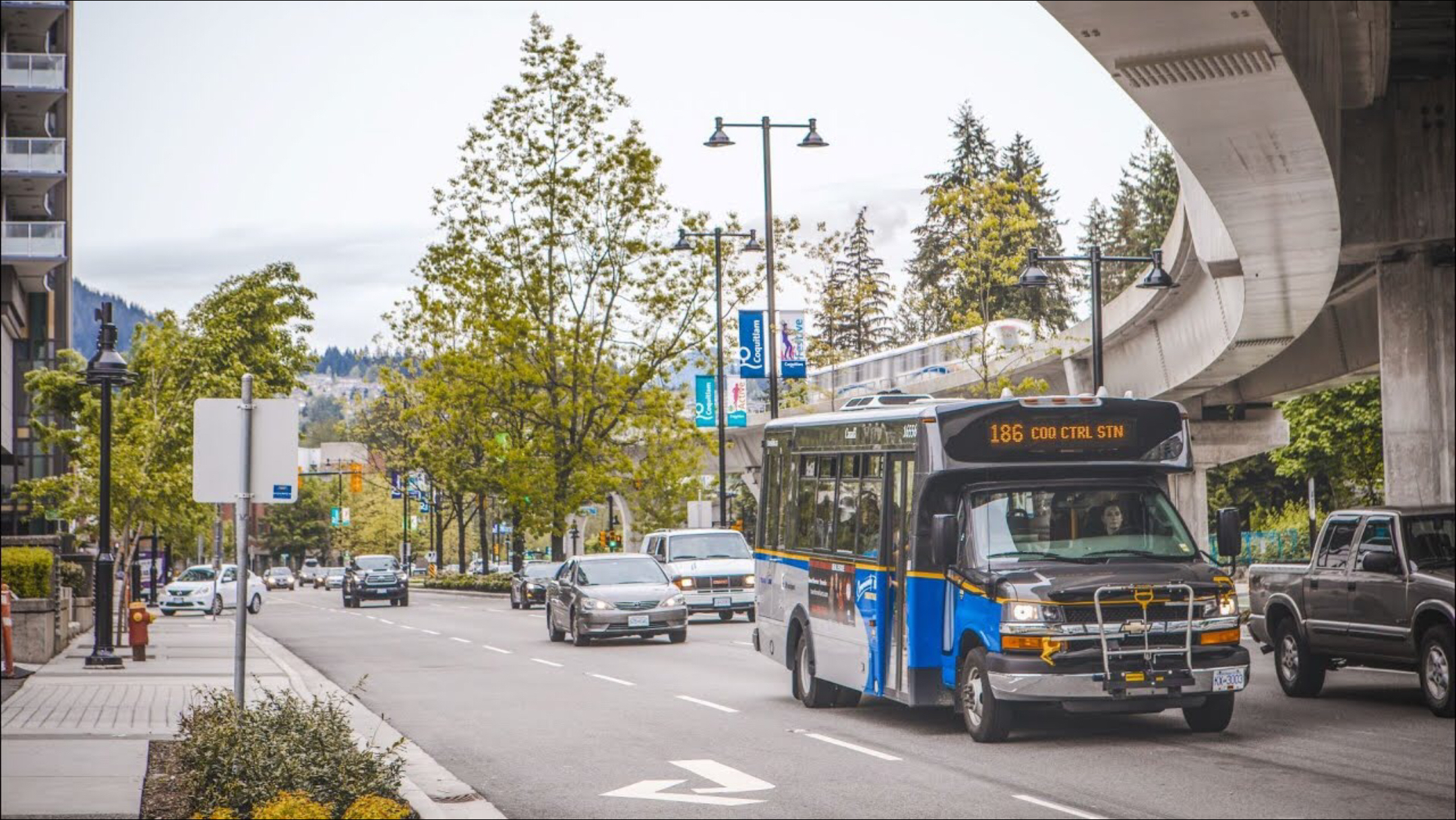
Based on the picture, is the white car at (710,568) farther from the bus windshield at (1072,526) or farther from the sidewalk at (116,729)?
the bus windshield at (1072,526)

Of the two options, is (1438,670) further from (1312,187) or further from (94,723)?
(94,723)

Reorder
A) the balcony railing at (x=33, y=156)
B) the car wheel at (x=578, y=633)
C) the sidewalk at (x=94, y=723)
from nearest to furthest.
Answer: the sidewalk at (x=94, y=723)
the car wheel at (x=578, y=633)
the balcony railing at (x=33, y=156)

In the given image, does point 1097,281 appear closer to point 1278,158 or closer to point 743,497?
point 1278,158

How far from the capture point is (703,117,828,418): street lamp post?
123 feet

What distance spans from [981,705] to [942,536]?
4.71ft

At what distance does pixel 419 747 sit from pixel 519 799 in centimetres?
340

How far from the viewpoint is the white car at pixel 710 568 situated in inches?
1438

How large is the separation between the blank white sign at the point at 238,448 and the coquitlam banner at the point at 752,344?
27.7 m

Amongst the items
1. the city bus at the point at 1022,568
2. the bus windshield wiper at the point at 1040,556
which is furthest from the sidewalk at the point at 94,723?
the bus windshield wiper at the point at 1040,556

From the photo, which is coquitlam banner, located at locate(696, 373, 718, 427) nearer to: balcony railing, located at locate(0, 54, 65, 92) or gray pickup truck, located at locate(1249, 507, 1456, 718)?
balcony railing, located at locate(0, 54, 65, 92)

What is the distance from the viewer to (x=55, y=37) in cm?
6962

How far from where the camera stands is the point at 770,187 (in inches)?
1544

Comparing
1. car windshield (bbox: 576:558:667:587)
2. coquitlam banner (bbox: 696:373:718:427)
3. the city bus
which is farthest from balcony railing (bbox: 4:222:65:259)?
the city bus

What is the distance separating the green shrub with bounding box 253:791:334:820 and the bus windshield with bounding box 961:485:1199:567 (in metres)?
6.49
